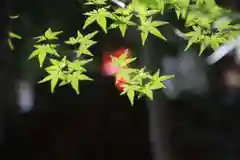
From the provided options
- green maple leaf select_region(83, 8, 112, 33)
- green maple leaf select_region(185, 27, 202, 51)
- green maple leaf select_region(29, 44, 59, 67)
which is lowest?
green maple leaf select_region(29, 44, 59, 67)

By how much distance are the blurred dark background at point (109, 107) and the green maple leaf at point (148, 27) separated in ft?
0.07

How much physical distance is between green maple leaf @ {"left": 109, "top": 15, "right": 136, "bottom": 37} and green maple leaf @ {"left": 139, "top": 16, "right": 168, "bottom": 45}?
37 millimetres

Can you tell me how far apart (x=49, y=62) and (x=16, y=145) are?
35cm

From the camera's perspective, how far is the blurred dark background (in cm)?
125

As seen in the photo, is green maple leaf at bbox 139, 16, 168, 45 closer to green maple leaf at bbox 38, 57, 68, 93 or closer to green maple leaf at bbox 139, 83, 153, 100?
green maple leaf at bbox 139, 83, 153, 100

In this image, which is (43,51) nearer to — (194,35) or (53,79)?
(53,79)

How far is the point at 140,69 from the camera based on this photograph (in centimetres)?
120

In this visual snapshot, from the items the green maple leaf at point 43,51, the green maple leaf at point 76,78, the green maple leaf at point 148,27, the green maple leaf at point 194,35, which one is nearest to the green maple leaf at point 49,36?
the green maple leaf at point 43,51

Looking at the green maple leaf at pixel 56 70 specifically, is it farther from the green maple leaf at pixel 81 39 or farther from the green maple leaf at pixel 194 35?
the green maple leaf at pixel 194 35

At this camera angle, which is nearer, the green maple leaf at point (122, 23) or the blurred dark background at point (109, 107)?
the green maple leaf at point (122, 23)

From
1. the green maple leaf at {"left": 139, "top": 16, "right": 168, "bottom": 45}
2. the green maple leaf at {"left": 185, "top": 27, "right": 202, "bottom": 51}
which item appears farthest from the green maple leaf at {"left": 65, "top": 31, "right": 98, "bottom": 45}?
the green maple leaf at {"left": 185, "top": 27, "right": 202, "bottom": 51}

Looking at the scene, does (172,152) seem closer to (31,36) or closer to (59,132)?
(59,132)

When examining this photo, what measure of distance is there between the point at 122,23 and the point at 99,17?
0.08 meters

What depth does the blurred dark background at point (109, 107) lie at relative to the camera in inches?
49.1
